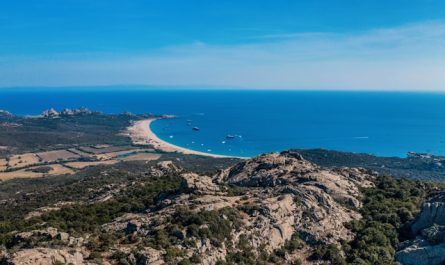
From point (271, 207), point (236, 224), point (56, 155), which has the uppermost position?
point (271, 207)

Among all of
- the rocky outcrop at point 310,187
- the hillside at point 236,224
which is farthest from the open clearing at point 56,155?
the rocky outcrop at point 310,187

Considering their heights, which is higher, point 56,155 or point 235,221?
point 235,221

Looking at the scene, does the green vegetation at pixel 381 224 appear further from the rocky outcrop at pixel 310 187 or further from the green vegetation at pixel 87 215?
the green vegetation at pixel 87 215

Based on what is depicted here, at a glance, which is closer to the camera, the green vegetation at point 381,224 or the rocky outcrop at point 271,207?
the rocky outcrop at point 271,207

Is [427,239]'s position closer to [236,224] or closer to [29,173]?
[236,224]

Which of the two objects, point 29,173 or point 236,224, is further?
point 29,173

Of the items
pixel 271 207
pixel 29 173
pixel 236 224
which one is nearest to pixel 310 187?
pixel 271 207

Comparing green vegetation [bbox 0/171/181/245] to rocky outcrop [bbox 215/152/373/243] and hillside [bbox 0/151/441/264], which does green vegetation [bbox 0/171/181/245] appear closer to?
hillside [bbox 0/151/441/264]
